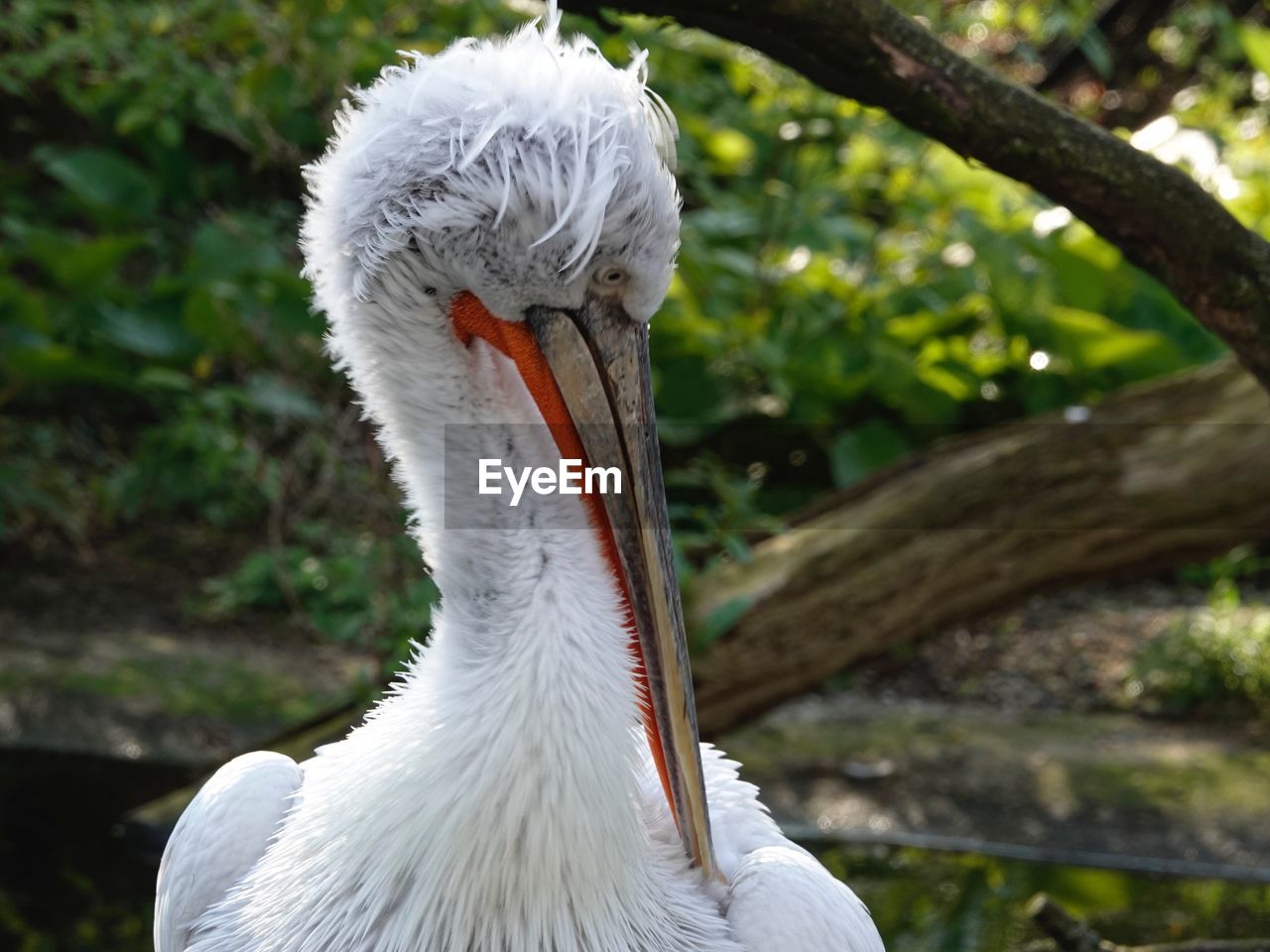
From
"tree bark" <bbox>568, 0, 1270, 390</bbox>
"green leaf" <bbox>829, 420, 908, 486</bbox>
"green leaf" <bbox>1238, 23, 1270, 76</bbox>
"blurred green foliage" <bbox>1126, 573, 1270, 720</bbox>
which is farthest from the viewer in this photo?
"green leaf" <bbox>1238, 23, 1270, 76</bbox>

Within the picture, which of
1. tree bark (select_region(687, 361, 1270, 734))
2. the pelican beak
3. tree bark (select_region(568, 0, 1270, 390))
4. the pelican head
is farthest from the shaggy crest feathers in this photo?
tree bark (select_region(687, 361, 1270, 734))

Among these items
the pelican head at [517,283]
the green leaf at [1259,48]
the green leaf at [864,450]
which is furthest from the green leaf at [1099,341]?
the pelican head at [517,283]

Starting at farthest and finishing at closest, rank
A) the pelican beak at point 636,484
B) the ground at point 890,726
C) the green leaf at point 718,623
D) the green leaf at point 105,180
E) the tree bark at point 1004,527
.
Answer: the green leaf at point 105,180, the ground at point 890,726, the tree bark at point 1004,527, the green leaf at point 718,623, the pelican beak at point 636,484

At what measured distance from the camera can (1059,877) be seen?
11.8ft

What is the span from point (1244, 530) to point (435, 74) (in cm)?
285

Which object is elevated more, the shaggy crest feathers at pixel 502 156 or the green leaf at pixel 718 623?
the shaggy crest feathers at pixel 502 156

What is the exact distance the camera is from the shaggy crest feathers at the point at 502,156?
5.07 feet

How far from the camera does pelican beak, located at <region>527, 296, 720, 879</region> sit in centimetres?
167

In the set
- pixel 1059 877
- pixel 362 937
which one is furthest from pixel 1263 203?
pixel 362 937

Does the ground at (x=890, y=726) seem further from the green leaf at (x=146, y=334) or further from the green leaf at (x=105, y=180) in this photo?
the green leaf at (x=105, y=180)

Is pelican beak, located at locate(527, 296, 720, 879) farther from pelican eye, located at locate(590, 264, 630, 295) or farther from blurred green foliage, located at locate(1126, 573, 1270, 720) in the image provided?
blurred green foliage, located at locate(1126, 573, 1270, 720)

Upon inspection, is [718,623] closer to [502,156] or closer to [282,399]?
[282,399]

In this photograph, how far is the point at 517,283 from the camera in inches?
63.7

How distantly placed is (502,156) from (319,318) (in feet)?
8.72
